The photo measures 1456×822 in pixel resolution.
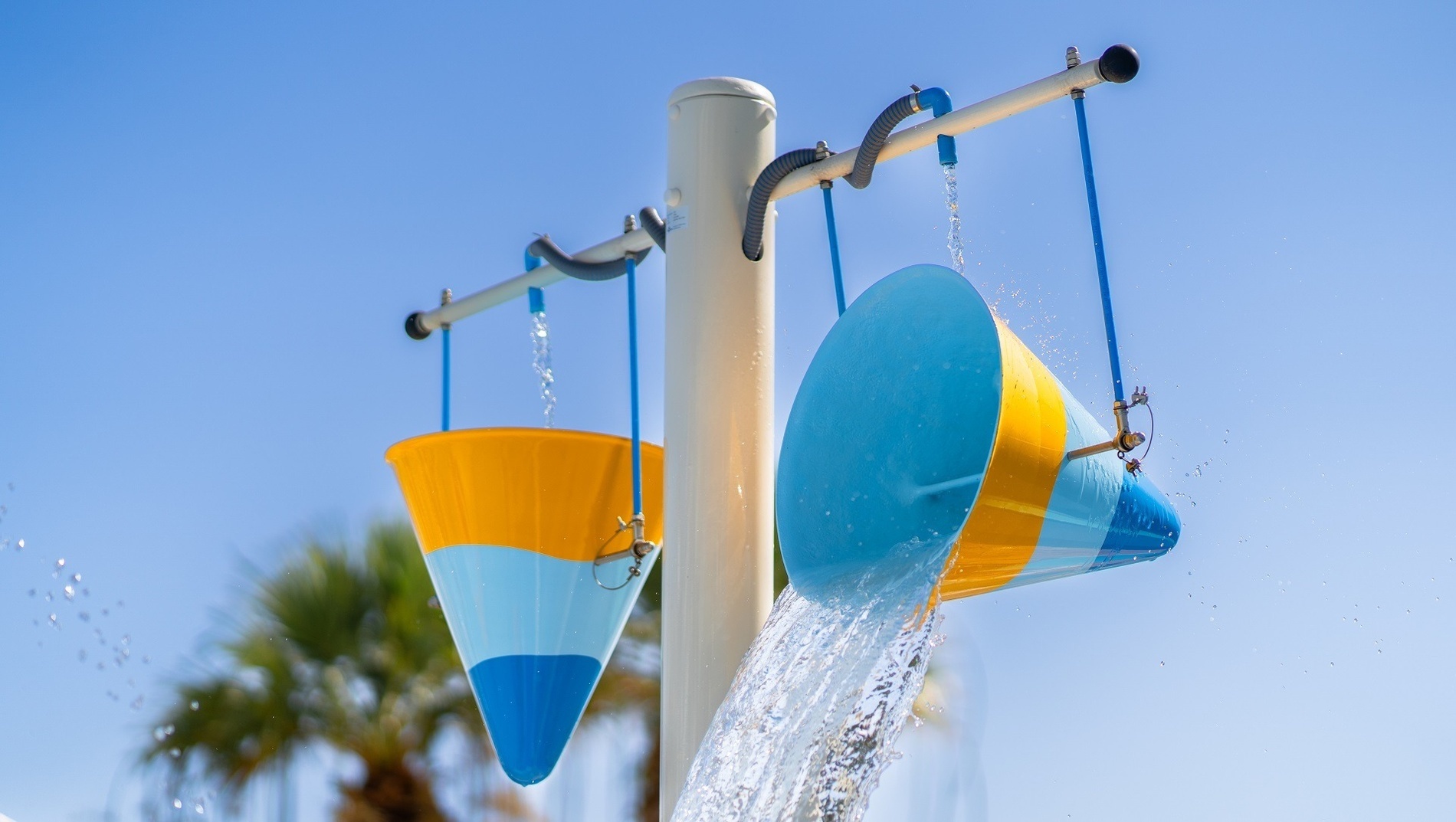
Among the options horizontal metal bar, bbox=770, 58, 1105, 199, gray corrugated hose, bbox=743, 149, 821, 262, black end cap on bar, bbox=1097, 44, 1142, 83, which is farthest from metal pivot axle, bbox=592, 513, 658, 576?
black end cap on bar, bbox=1097, 44, 1142, 83

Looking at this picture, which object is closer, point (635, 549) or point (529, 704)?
point (635, 549)

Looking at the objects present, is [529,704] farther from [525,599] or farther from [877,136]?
[877,136]

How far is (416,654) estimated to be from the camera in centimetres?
1037

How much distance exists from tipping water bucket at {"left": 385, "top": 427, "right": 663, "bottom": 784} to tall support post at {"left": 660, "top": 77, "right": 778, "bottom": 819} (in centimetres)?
47

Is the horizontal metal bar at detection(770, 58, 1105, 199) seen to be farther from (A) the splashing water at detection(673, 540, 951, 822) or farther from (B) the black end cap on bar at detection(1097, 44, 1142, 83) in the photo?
(A) the splashing water at detection(673, 540, 951, 822)

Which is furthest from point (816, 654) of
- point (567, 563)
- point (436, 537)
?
point (436, 537)

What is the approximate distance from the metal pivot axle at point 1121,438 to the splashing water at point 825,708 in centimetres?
33

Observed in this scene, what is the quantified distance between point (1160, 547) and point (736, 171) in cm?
130

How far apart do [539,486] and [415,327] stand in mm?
1097

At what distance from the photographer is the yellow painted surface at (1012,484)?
8.95ft

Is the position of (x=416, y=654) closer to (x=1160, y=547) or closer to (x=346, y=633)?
(x=346, y=633)

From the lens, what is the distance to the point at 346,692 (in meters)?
10.2

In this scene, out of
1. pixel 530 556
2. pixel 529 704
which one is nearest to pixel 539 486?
pixel 530 556

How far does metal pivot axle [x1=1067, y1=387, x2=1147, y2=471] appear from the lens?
9.46 feet
